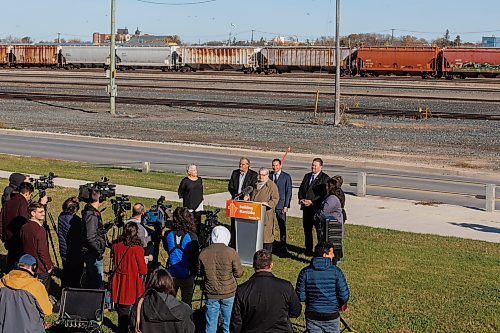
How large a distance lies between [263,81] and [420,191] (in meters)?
56.6

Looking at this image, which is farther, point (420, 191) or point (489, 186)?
point (420, 191)

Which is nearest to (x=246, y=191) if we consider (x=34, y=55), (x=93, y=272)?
(x=93, y=272)

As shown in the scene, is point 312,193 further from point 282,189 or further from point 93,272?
point 93,272

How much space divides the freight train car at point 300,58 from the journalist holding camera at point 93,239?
74768 mm

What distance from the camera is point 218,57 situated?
312 ft

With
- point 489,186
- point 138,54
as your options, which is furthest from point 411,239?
point 138,54

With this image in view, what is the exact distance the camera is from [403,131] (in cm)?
4222

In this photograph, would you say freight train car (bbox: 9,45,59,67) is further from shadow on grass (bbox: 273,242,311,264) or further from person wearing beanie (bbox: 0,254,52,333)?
person wearing beanie (bbox: 0,254,52,333)

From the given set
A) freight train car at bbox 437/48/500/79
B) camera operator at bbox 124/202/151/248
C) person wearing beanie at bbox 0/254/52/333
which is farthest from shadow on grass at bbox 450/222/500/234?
freight train car at bbox 437/48/500/79

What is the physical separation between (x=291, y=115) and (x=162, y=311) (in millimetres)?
41753

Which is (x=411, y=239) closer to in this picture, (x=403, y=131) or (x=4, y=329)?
(x=4, y=329)

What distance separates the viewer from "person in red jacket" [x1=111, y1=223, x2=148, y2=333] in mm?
9977

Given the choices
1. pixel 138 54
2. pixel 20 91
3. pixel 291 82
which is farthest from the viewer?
pixel 138 54

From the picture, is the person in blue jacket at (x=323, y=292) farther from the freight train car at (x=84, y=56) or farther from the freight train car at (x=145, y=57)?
the freight train car at (x=84, y=56)
